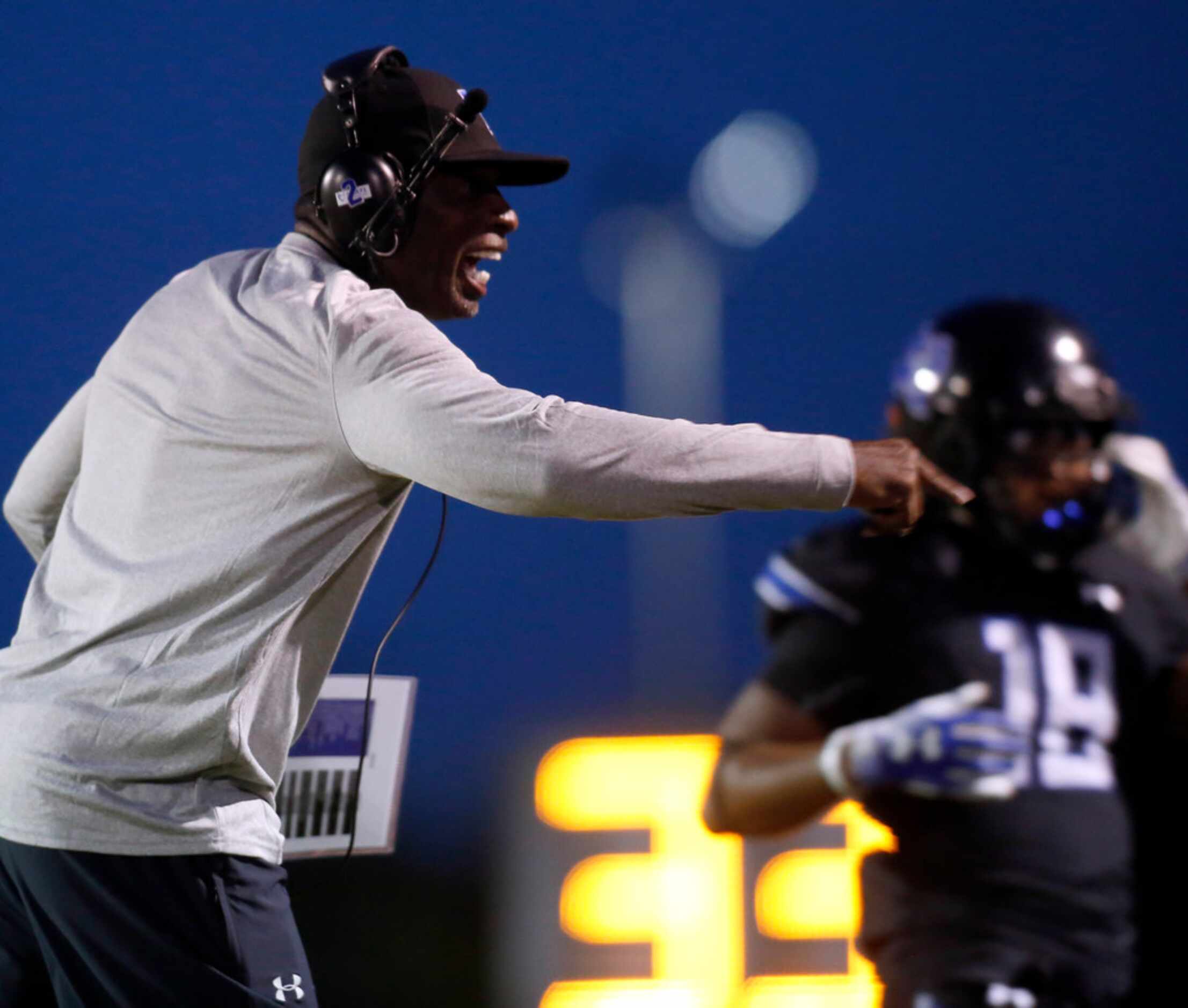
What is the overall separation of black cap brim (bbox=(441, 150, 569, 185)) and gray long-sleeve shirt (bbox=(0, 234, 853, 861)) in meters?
0.23

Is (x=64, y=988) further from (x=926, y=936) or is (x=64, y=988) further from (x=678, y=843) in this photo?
(x=678, y=843)

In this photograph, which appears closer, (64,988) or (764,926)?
(64,988)

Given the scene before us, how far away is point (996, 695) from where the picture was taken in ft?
4.73

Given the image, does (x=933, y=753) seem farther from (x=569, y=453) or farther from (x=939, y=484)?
(x=569, y=453)

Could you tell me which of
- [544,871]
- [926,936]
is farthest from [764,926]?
[926,936]

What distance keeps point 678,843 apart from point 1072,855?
1702 mm

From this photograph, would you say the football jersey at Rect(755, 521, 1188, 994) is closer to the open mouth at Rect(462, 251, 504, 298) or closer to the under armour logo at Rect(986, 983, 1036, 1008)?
the under armour logo at Rect(986, 983, 1036, 1008)

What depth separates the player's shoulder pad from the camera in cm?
148

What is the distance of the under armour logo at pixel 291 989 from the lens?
47.9 inches

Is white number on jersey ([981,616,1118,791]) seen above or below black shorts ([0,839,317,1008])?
above

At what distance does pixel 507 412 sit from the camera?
3.74 feet

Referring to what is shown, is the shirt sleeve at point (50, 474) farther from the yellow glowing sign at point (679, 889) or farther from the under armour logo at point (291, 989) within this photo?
the yellow glowing sign at point (679, 889)

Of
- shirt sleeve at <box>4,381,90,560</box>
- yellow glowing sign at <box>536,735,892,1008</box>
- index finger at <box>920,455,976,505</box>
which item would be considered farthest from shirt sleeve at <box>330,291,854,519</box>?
yellow glowing sign at <box>536,735,892,1008</box>

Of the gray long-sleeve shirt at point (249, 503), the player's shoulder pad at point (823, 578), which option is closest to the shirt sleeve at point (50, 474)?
the gray long-sleeve shirt at point (249, 503)
